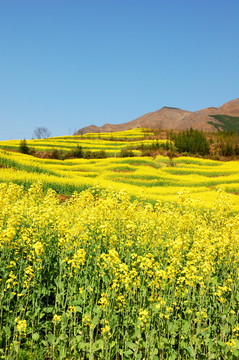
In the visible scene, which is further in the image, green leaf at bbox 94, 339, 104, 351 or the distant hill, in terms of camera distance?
the distant hill

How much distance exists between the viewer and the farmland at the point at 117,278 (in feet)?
14.7

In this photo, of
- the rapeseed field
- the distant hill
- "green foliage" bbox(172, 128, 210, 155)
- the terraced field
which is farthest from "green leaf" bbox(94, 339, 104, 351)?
the distant hill

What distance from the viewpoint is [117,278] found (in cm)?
468

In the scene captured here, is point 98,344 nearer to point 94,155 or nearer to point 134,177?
point 134,177

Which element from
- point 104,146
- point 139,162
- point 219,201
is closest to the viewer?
point 219,201

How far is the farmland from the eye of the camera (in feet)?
14.7

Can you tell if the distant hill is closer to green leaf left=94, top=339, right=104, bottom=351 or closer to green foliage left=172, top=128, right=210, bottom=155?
green foliage left=172, top=128, right=210, bottom=155

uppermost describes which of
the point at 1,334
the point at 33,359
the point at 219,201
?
the point at 219,201

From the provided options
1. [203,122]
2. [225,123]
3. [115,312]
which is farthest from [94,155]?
[225,123]

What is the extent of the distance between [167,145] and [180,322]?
49.2 meters

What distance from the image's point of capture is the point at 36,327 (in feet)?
17.0

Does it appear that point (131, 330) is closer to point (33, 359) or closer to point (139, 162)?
point (33, 359)

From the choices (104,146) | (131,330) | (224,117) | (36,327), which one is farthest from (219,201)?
(224,117)

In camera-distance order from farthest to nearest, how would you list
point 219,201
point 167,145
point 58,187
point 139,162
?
point 167,145 < point 139,162 < point 58,187 < point 219,201
